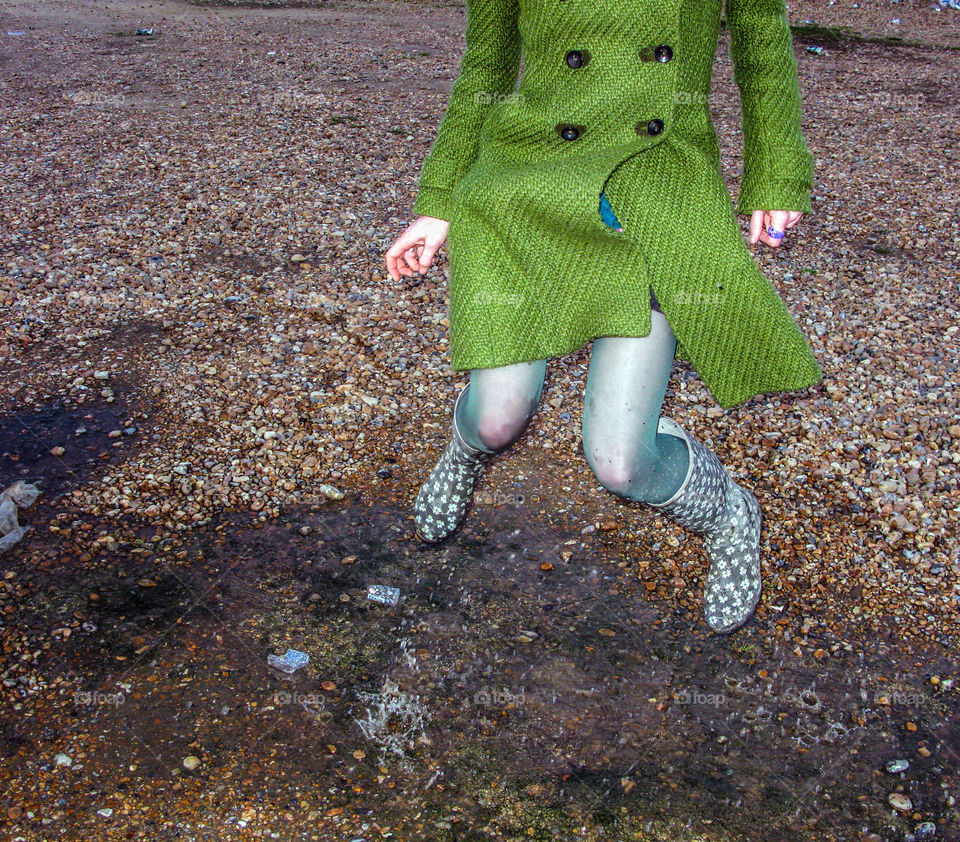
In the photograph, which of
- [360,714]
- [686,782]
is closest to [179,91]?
[360,714]

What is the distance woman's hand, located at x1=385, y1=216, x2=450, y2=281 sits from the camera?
2.90 metres

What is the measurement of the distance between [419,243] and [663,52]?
0.97m

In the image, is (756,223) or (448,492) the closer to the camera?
(756,223)

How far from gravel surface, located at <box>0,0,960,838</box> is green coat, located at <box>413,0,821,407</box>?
131 cm

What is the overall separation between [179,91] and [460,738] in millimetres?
8681

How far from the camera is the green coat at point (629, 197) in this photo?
7.98 ft

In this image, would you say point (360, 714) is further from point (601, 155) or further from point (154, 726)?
point (601, 155)

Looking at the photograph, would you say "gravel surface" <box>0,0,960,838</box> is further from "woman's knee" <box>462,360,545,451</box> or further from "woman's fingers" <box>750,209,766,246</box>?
"woman's fingers" <box>750,209,766,246</box>

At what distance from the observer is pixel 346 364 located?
→ 15.8ft
